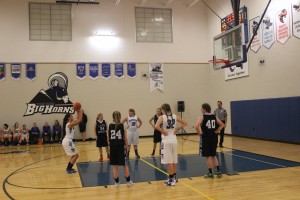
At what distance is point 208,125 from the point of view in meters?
7.36

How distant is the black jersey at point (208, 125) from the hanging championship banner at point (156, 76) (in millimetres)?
12027

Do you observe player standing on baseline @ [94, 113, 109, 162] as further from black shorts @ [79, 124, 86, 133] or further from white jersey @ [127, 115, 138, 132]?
black shorts @ [79, 124, 86, 133]

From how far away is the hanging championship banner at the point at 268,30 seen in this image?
14.2 metres

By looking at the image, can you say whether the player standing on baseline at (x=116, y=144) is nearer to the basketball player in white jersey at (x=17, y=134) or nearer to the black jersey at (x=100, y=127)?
the black jersey at (x=100, y=127)

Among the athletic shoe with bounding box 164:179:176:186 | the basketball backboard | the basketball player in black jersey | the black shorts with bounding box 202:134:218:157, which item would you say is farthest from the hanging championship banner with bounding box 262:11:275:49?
the athletic shoe with bounding box 164:179:176:186

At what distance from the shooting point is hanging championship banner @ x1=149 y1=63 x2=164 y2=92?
19.3 meters

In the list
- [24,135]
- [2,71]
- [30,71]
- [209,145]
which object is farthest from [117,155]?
[2,71]

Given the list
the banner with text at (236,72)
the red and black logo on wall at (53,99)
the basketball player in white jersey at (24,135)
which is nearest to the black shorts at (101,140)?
the basketball player in white jersey at (24,135)

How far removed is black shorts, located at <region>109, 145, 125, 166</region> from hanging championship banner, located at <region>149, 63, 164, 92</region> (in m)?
12.6

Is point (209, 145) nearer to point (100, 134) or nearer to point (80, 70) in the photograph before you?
point (100, 134)

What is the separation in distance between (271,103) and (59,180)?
1014cm

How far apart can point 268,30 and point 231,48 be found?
432cm

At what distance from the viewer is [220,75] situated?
1895 cm

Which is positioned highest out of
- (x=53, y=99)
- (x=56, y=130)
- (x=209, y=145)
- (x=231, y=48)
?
(x=231, y=48)
